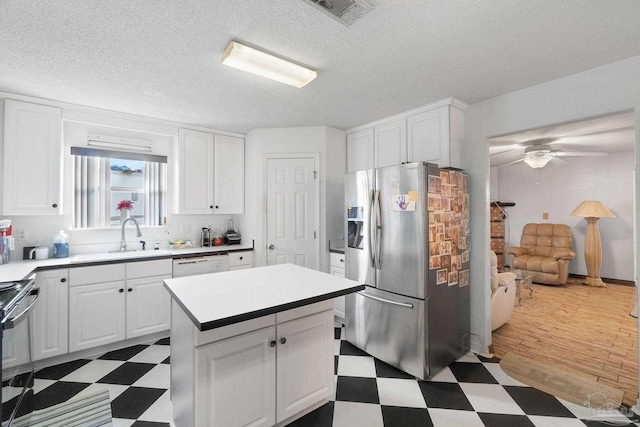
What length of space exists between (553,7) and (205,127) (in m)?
3.50

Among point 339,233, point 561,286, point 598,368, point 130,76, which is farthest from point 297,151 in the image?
point 561,286

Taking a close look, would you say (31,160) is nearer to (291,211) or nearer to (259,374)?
(291,211)

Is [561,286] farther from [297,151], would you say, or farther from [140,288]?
[140,288]

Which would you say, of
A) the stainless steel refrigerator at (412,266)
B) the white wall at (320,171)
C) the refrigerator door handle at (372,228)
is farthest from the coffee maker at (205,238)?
the refrigerator door handle at (372,228)

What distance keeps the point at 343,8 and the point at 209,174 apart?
9.31 ft

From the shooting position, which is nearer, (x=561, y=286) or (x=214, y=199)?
(x=214, y=199)

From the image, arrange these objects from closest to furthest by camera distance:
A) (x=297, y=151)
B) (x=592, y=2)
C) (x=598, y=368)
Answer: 1. (x=592, y=2)
2. (x=598, y=368)
3. (x=297, y=151)

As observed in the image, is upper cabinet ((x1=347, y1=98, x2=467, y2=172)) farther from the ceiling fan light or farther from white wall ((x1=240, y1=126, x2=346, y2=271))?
the ceiling fan light

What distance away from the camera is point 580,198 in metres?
5.70

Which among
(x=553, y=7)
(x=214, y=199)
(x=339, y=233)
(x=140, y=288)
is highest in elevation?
(x=553, y=7)

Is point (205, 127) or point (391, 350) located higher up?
point (205, 127)

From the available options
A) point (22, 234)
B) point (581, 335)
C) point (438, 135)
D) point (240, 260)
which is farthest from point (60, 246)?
point (581, 335)

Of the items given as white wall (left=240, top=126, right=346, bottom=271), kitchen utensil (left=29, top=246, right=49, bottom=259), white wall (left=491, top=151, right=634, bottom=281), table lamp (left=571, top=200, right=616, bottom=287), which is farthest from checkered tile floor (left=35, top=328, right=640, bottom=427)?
white wall (left=491, top=151, right=634, bottom=281)

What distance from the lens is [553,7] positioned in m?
1.53
